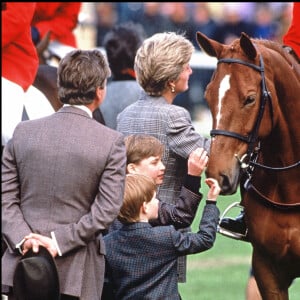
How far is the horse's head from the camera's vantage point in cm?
549

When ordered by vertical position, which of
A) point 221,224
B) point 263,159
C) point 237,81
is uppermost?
point 237,81

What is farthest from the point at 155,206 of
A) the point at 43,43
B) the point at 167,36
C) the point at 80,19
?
the point at 80,19

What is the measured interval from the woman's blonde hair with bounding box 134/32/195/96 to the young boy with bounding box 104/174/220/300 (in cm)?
60

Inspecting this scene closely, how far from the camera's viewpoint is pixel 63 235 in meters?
5.21

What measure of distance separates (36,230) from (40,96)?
2166 millimetres

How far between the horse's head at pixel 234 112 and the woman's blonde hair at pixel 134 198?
0.98 feet

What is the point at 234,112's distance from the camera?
5.54 metres

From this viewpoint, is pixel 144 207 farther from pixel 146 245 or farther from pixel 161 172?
pixel 161 172

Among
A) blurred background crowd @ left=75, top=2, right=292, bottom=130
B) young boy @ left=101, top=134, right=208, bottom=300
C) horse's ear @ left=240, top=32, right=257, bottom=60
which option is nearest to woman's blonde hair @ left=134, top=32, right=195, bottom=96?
young boy @ left=101, top=134, right=208, bottom=300

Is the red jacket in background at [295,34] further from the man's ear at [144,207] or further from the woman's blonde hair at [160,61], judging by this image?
the man's ear at [144,207]

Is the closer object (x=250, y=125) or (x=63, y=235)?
(x=63, y=235)

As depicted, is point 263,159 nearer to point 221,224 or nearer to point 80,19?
point 221,224

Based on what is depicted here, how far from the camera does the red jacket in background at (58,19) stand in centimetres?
946

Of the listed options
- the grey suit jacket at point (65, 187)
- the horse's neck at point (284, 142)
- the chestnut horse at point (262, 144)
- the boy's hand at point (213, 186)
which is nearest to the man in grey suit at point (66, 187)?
the grey suit jacket at point (65, 187)
